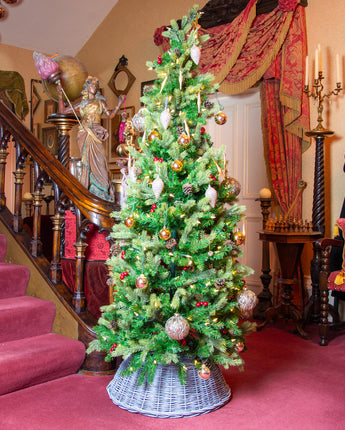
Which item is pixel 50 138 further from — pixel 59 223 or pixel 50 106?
pixel 59 223

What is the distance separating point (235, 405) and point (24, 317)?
1229 mm

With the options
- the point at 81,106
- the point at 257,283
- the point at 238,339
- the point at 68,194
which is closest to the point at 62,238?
the point at 68,194

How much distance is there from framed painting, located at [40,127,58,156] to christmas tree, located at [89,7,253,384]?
4945 millimetres

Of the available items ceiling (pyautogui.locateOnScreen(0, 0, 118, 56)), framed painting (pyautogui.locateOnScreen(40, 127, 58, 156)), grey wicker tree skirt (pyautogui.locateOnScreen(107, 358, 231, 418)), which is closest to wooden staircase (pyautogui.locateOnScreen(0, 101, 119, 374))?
grey wicker tree skirt (pyautogui.locateOnScreen(107, 358, 231, 418))

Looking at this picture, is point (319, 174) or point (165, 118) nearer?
point (165, 118)

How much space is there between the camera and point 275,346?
3527 millimetres

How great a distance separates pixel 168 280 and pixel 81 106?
2055mm

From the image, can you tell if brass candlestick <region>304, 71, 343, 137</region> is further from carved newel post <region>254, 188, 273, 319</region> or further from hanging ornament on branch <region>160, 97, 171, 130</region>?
hanging ornament on branch <region>160, 97, 171, 130</region>

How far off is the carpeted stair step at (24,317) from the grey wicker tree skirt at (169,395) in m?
0.72

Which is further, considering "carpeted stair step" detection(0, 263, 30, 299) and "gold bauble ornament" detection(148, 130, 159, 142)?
"carpeted stair step" detection(0, 263, 30, 299)

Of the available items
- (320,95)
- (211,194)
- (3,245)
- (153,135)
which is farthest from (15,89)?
(211,194)

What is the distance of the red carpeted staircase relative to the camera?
2377mm

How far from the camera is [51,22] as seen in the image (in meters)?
6.84

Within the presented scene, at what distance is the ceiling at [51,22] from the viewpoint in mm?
6602
